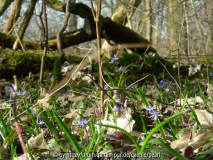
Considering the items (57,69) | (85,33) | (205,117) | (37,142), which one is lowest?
(37,142)

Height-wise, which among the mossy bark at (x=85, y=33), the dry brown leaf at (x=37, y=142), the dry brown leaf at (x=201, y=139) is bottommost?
the dry brown leaf at (x=37, y=142)

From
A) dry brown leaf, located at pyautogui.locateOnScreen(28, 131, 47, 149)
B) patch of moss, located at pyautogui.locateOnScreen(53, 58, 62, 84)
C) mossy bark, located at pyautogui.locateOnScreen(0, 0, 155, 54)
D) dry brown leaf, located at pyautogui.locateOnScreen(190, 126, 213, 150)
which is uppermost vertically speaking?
mossy bark, located at pyautogui.locateOnScreen(0, 0, 155, 54)

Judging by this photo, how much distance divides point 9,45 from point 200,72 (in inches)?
169

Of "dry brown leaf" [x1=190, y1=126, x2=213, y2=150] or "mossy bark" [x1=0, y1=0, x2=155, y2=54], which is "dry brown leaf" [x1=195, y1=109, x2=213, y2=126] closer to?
"dry brown leaf" [x1=190, y1=126, x2=213, y2=150]

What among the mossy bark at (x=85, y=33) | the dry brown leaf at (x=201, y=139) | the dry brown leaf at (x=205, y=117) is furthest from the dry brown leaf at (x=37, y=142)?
the mossy bark at (x=85, y=33)

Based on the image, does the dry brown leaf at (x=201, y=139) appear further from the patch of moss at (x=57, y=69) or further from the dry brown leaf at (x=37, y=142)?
the patch of moss at (x=57, y=69)

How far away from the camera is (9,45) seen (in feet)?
17.5

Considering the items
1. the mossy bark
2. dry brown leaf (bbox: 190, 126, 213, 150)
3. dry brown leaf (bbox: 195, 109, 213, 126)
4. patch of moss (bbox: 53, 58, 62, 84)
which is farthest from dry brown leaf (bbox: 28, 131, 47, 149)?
the mossy bark

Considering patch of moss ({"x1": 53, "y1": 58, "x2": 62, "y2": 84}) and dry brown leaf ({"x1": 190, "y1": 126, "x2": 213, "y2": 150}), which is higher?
patch of moss ({"x1": 53, "y1": 58, "x2": 62, "y2": 84})

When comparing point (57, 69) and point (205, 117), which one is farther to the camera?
point (57, 69)

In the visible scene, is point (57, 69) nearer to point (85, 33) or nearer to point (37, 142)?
point (37, 142)

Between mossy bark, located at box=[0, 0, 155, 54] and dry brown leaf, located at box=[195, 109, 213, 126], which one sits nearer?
dry brown leaf, located at box=[195, 109, 213, 126]

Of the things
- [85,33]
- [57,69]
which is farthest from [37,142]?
[85,33]

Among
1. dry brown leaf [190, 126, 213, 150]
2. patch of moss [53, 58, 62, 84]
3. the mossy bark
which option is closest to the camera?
dry brown leaf [190, 126, 213, 150]
